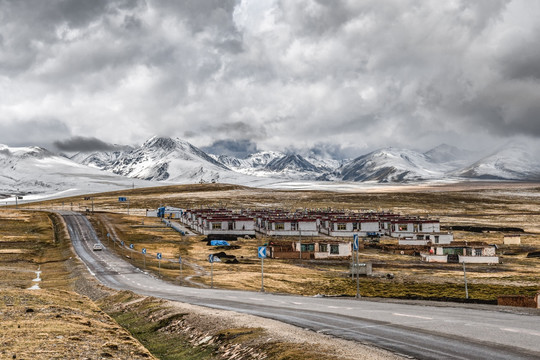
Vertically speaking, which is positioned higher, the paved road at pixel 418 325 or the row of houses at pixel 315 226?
the paved road at pixel 418 325

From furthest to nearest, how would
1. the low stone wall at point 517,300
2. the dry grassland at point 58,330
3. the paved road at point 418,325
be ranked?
the low stone wall at point 517,300 → the dry grassland at point 58,330 → the paved road at point 418,325

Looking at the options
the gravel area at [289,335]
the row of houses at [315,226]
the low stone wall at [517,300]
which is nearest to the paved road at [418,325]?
the gravel area at [289,335]

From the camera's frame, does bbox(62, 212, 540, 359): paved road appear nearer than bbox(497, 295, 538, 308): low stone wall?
Yes

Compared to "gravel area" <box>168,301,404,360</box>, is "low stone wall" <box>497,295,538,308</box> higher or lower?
lower

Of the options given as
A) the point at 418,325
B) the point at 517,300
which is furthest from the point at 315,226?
the point at 418,325

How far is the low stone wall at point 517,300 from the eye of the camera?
3462cm

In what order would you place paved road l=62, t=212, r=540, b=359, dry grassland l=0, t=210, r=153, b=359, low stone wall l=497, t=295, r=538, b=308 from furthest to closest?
low stone wall l=497, t=295, r=538, b=308, dry grassland l=0, t=210, r=153, b=359, paved road l=62, t=212, r=540, b=359

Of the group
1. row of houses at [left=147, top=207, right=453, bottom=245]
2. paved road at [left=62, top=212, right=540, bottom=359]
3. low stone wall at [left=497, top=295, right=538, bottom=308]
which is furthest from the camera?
row of houses at [left=147, top=207, right=453, bottom=245]

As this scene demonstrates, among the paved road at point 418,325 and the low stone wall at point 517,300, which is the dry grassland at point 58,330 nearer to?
the paved road at point 418,325

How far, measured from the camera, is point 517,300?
117 feet

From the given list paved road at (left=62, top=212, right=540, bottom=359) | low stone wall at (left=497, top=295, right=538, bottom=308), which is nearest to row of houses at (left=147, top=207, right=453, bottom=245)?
paved road at (left=62, top=212, right=540, bottom=359)

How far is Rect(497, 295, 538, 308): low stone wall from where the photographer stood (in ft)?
114

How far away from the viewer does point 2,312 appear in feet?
84.4

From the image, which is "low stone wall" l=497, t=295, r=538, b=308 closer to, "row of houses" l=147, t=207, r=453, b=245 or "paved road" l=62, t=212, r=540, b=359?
"paved road" l=62, t=212, r=540, b=359
